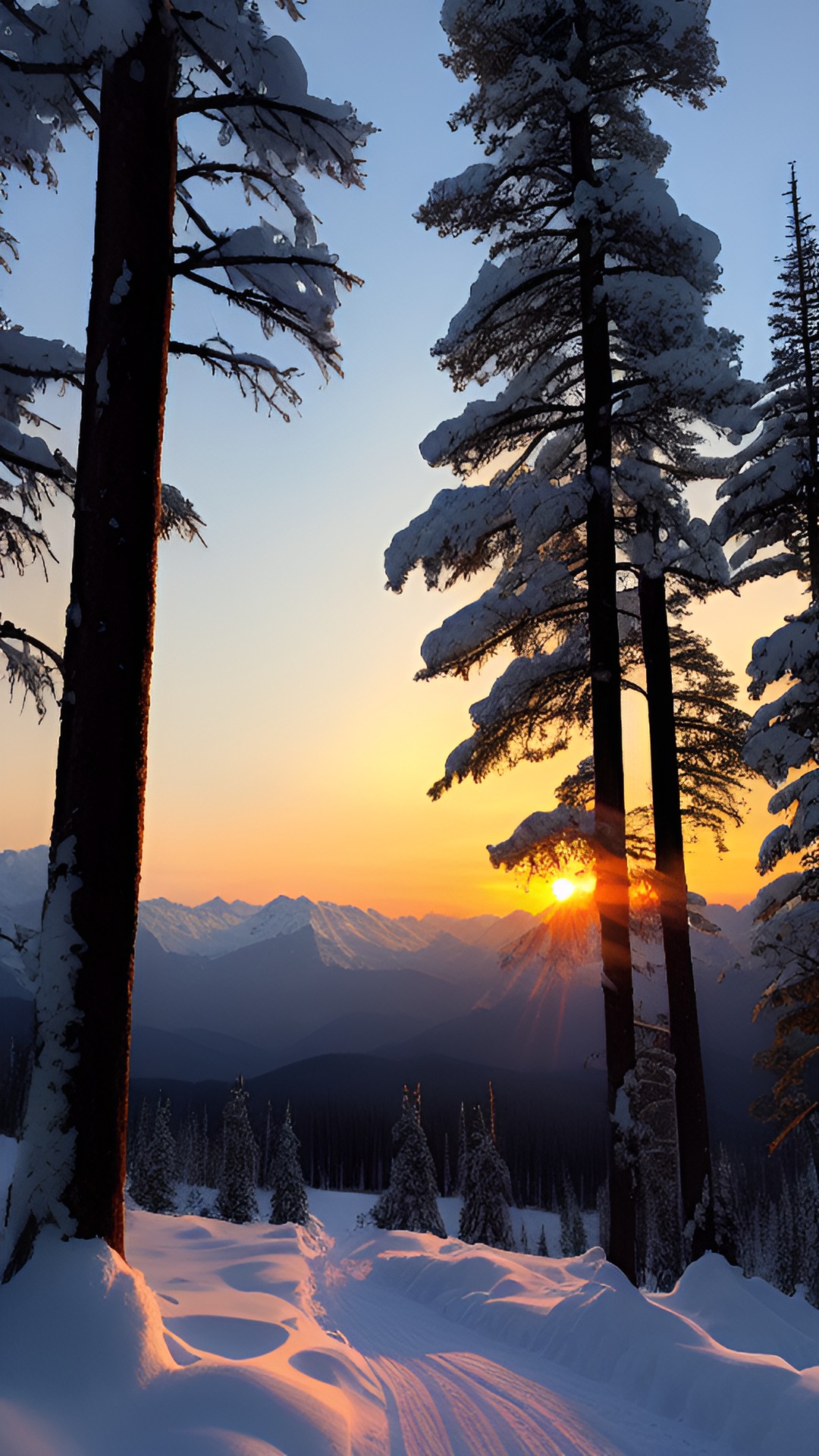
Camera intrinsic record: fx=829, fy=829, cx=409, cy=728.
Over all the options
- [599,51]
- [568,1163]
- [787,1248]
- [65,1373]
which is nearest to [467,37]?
[599,51]

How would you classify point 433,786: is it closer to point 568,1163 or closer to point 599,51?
point 599,51

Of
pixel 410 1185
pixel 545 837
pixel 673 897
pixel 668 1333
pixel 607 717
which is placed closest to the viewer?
pixel 668 1333

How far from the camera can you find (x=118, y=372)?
16.3 ft

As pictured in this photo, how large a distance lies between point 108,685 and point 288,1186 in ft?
178

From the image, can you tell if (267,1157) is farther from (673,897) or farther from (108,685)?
(108,685)

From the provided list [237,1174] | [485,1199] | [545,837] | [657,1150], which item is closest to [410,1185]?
[485,1199]

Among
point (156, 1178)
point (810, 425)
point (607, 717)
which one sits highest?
point (810, 425)

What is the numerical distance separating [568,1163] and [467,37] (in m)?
150

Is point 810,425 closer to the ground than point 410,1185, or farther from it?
farther from it

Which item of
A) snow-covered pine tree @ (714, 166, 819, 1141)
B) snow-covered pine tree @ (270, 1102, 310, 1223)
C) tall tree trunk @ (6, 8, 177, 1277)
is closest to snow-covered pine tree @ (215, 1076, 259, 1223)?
snow-covered pine tree @ (270, 1102, 310, 1223)

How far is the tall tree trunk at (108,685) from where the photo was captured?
4.18m

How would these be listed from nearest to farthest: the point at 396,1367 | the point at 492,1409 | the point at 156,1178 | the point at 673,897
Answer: the point at 492,1409
the point at 396,1367
the point at 673,897
the point at 156,1178

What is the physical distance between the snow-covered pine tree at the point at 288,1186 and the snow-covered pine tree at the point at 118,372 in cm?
5055

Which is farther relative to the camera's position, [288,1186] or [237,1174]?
[237,1174]
